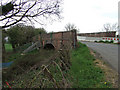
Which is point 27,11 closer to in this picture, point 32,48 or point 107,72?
point 107,72

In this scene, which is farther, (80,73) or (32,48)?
(32,48)

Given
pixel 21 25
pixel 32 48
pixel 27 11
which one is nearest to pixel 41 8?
pixel 27 11

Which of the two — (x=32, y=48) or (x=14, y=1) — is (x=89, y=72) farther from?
(x=32, y=48)

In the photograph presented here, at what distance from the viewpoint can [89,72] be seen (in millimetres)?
5160

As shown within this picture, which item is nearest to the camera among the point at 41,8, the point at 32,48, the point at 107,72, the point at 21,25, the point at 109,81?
the point at 109,81

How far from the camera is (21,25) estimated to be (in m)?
10.8

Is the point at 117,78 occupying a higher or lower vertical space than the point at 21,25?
lower

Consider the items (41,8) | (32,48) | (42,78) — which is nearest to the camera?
(42,78)

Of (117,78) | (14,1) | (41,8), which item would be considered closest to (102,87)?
(117,78)

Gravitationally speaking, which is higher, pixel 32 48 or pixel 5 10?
pixel 5 10

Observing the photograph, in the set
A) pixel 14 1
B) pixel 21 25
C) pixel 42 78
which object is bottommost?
pixel 42 78

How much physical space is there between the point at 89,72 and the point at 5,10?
7.65 metres

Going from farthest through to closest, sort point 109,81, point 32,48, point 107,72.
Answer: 1. point 32,48
2. point 107,72
3. point 109,81

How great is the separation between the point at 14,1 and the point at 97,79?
28.8ft
